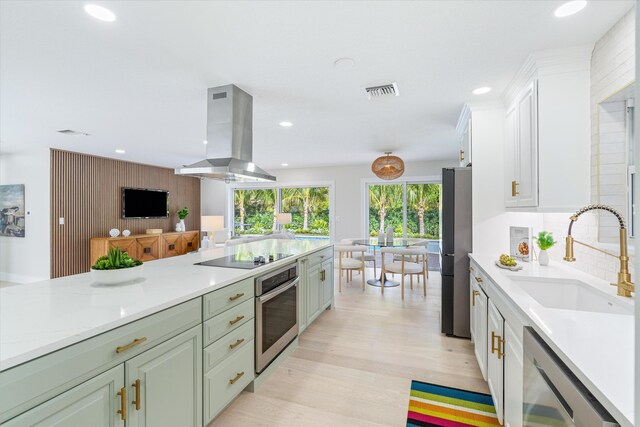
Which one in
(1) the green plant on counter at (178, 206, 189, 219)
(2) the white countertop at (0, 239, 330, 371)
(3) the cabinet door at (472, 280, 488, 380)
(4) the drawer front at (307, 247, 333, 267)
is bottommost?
(3) the cabinet door at (472, 280, 488, 380)

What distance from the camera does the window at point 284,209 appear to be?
7570 mm

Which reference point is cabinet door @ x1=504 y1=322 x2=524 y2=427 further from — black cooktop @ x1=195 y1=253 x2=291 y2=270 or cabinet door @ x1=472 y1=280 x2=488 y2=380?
black cooktop @ x1=195 y1=253 x2=291 y2=270

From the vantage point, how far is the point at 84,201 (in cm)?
569

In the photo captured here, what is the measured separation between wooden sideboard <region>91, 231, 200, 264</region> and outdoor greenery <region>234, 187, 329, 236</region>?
132cm

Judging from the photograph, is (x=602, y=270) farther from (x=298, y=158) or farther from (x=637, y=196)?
(x=298, y=158)

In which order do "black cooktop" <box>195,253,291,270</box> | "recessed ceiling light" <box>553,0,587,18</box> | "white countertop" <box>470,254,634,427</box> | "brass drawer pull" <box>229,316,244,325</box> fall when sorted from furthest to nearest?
"black cooktop" <box>195,253,291,270</box> < "brass drawer pull" <box>229,316,244,325</box> < "recessed ceiling light" <box>553,0,587,18</box> < "white countertop" <box>470,254,634,427</box>

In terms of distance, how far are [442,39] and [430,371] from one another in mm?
2476

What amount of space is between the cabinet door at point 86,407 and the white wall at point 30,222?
18.3 feet

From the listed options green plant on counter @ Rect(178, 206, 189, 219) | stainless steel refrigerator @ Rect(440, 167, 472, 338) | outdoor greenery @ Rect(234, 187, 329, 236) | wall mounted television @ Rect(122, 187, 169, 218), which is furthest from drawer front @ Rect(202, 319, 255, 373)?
green plant on counter @ Rect(178, 206, 189, 219)

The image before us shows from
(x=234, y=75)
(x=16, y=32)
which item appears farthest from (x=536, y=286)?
(x=16, y=32)

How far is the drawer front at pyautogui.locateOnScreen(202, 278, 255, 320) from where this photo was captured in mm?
1695

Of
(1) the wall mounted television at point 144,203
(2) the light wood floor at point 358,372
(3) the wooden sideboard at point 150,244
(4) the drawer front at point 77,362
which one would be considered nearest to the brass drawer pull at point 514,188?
(2) the light wood floor at point 358,372

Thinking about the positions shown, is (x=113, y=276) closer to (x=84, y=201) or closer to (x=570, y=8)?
(x=570, y=8)

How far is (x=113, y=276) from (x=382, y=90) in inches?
97.0
